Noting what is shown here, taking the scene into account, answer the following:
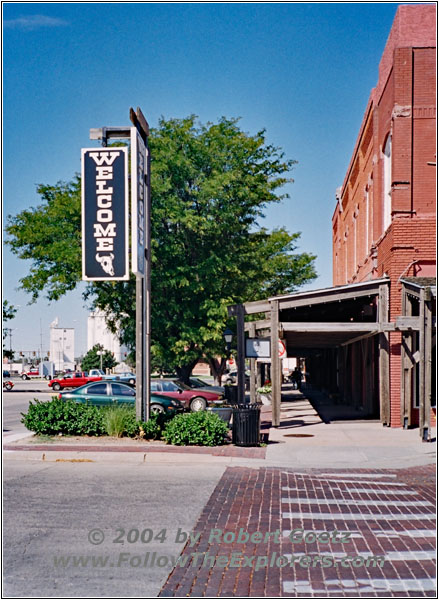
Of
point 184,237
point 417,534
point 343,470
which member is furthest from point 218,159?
point 417,534

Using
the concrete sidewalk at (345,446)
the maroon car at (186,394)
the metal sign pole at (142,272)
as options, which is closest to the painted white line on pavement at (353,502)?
the concrete sidewalk at (345,446)

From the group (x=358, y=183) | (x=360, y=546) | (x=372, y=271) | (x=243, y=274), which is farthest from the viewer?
(x=243, y=274)

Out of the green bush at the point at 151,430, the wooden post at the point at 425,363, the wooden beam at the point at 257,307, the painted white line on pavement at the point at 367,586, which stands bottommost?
the painted white line on pavement at the point at 367,586

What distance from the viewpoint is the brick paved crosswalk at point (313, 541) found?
717 cm

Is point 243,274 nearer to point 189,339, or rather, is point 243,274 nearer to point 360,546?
point 189,339

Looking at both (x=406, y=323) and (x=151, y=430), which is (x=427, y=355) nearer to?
(x=406, y=323)

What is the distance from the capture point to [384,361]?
21516 millimetres

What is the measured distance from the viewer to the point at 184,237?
117ft

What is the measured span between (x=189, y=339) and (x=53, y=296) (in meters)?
7.57

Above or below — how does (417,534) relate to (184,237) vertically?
below

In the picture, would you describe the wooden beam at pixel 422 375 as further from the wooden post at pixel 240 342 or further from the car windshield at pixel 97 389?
the car windshield at pixel 97 389

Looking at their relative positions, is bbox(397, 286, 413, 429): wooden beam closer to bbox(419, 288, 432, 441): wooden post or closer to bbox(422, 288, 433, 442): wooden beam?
bbox(419, 288, 432, 441): wooden post

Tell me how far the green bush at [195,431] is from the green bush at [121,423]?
894 millimetres

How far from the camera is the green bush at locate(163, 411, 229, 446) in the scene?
16.8 meters
